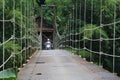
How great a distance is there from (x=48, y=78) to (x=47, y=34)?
27.9 meters

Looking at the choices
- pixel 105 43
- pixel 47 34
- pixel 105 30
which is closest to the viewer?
pixel 105 43

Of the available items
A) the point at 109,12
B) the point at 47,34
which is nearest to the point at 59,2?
the point at 47,34

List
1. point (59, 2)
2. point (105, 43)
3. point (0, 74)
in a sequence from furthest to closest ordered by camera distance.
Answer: point (59, 2) < point (105, 43) < point (0, 74)

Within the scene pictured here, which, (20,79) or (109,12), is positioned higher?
(109,12)

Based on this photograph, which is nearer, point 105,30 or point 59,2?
point 105,30

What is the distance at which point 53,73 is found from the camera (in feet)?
16.4

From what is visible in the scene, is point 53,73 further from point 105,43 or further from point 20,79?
point 105,43

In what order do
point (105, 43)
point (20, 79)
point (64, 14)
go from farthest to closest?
point (64, 14), point (105, 43), point (20, 79)

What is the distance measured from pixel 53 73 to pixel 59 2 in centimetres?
1895

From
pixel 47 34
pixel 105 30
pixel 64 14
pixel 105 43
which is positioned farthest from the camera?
pixel 47 34

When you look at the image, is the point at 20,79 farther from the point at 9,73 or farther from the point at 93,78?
the point at 93,78

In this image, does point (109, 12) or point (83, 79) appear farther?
point (109, 12)

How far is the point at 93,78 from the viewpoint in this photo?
4.44m

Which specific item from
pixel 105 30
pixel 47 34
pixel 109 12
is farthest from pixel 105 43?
pixel 47 34
